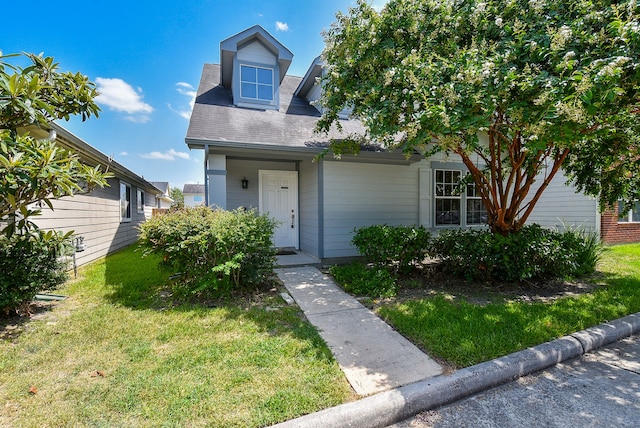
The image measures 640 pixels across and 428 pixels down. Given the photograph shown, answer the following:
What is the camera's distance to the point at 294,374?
2576 mm

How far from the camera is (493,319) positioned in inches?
149

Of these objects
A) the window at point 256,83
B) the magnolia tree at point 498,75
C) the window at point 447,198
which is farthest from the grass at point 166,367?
the window at point 256,83

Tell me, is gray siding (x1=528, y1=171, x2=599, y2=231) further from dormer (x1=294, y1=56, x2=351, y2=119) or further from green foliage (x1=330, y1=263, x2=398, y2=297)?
dormer (x1=294, y1=56, x2=351, y2=119)

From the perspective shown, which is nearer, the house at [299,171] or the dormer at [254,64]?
the house at [299,171]

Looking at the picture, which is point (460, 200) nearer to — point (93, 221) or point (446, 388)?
point (446, 388)

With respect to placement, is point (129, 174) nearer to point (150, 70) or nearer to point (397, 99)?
point (150, 70)

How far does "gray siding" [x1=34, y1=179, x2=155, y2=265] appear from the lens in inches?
247

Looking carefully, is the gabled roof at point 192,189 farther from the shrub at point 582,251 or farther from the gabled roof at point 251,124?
the shrub at point 582,251

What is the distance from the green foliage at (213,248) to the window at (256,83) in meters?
5.08

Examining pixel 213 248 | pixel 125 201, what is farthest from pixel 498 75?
pixel 125 201

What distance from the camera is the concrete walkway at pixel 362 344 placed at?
2.56m

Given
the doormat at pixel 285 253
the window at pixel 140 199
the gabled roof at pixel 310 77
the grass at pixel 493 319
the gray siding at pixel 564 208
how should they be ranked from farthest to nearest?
the window at pixel 140 199 → the gray siding at pixel 564 208 → the gabled roof at pixel 310 77 → the doormat at pixel 285 253 → the grass at pixel 493 319

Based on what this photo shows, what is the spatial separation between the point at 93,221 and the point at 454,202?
10.4 metres

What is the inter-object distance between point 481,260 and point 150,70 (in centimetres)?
1211
